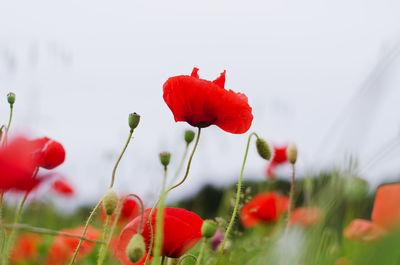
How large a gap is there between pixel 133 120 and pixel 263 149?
1.03 feet

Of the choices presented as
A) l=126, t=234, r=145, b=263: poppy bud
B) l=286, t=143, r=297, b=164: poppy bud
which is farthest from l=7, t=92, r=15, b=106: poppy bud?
l=286, t=143, r=297, b=164: poppy bud

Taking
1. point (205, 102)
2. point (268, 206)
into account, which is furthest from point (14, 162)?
point (268, 206)

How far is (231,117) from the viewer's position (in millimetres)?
956

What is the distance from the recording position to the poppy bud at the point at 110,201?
71 cm

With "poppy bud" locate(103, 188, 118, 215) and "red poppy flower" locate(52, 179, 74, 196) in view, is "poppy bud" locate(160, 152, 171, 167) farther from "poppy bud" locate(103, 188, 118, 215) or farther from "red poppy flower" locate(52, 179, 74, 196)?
"red poppy flower" locate(52, 179, 74, 196)

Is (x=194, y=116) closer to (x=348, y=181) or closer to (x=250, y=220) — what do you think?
(x=348, y=181)

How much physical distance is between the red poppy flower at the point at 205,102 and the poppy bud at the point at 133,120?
117 mm

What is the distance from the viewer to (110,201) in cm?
71

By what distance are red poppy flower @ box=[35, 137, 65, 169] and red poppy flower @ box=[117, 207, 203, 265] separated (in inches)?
8.7

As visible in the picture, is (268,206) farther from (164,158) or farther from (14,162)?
(14,162)

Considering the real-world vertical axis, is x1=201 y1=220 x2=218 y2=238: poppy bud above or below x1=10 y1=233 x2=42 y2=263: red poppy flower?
above

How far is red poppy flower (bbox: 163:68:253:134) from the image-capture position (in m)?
0.90

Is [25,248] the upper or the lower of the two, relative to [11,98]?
lower

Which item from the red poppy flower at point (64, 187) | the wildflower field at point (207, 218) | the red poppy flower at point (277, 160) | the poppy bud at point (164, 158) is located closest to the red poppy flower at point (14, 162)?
the wildflower field at point (207, 218)
